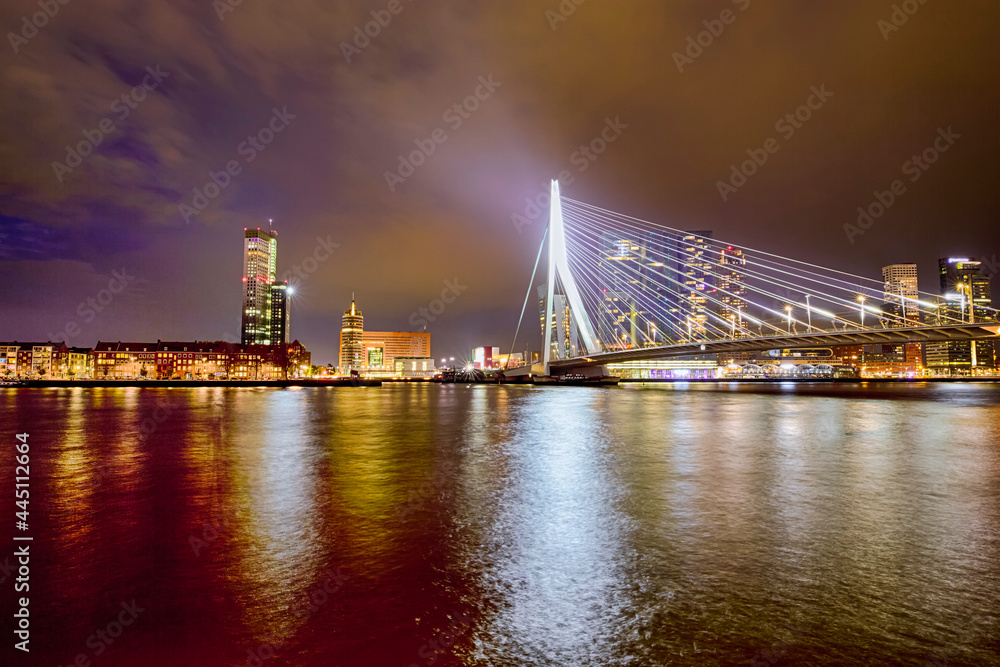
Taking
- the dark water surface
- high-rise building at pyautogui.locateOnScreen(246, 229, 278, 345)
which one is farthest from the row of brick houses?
the dark water surface

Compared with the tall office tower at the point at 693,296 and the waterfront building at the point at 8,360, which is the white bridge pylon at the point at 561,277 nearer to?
the tall office tower at the point at 693,296

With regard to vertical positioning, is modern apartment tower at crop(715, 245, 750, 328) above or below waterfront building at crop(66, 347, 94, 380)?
above

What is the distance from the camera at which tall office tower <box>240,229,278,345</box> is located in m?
176

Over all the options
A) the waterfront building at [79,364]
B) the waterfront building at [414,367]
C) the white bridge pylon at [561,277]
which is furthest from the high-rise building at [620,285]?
the waterfront building at [79,364]

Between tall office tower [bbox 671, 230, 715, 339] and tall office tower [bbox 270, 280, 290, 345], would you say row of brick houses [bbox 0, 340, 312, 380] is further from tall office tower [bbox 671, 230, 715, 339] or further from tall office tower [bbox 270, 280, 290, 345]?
tall office tower [bbox 671, 230, 715, 339]

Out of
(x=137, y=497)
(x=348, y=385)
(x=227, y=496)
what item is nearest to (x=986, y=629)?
(x=227, y=496)

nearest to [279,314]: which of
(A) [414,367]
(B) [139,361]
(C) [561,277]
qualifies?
(A) [414,367]

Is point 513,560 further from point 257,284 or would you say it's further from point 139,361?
point 257,284

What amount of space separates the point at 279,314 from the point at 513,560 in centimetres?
19610

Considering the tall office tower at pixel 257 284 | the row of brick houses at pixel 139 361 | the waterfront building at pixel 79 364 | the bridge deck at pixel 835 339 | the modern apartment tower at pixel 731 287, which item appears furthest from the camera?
the tall office tower at pixel 257 284

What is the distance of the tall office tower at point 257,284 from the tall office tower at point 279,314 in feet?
7.06

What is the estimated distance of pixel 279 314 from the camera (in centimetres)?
18600

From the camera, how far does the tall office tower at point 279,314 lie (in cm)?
18438

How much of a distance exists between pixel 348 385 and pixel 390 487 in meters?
93.9
